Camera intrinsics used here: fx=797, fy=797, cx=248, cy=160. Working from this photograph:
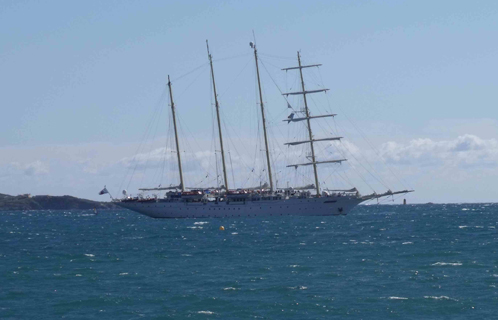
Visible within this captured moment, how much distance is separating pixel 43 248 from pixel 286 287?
3434 cm

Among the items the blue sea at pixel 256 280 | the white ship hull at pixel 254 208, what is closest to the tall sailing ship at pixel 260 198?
the white ship hull at pixel 254 208

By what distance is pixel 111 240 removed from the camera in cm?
7800

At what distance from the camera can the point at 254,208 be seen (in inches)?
5094

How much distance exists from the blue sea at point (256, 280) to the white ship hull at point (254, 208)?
2259 inches

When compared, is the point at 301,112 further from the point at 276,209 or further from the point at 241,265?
the point at 241,265

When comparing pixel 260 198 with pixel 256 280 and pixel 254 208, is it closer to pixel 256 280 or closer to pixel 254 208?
pixel 254 208

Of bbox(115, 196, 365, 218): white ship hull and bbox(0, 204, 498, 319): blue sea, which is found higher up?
bbox(115, 196, 365, 218): white ship hull

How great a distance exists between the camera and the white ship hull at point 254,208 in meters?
128

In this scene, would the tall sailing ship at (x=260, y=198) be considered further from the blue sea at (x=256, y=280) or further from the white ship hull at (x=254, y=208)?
the blue sea at (x=256, y=280)

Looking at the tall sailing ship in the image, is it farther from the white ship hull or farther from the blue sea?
the blue sea

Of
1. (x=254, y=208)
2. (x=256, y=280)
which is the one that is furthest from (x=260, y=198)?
(x=256, y=280)

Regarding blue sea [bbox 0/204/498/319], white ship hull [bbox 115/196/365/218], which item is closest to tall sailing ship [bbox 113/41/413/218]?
white ship hull [bbox 115/196/365/218]

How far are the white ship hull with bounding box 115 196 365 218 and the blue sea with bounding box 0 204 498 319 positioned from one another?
57.4m

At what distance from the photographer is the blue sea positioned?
34.4 meters
